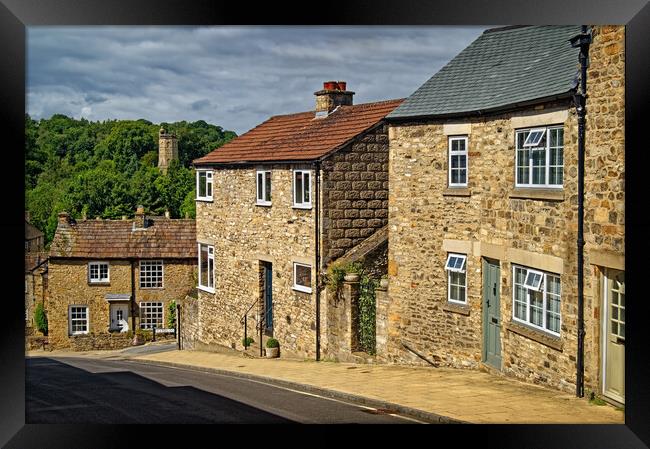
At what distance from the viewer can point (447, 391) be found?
13156 mm

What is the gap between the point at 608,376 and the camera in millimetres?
11438

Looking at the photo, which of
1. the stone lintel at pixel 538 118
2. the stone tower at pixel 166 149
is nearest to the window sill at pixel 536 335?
the stone lintel at pixel 538 118

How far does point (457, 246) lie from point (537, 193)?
2.84m

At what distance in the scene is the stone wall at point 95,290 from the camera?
2603cm

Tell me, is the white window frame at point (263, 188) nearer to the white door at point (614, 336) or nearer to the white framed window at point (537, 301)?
the white framed window at point (537, 301)

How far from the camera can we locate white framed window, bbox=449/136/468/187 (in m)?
15.7

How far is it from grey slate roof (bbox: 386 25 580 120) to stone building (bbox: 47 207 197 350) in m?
11.9

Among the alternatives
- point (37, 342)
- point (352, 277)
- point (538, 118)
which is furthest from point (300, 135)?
point (37, 342)

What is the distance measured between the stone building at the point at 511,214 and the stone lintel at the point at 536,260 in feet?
0.08

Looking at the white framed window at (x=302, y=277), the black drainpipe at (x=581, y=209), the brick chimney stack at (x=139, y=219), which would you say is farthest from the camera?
the brick chimney stack at (x=139, y=219)

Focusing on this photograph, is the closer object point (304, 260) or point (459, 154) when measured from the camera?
point (459, 154)

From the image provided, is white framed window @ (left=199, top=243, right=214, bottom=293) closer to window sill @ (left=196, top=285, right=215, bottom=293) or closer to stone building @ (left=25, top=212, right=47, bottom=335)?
window sill @ (left=196, top=285, right=215, bottom=293)

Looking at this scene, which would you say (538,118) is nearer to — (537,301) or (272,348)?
(537,301)
